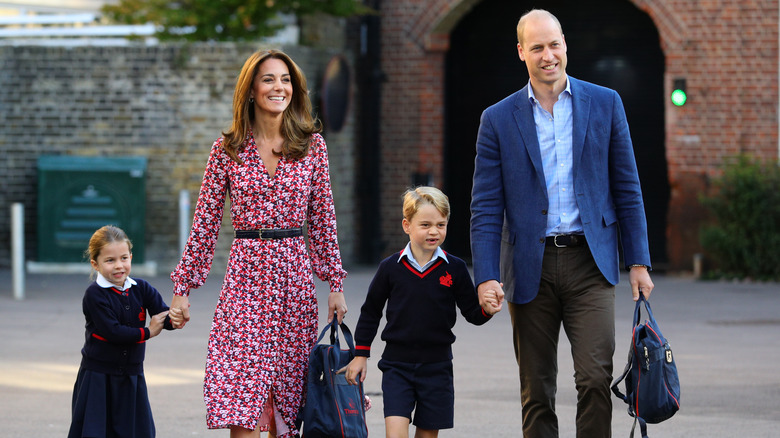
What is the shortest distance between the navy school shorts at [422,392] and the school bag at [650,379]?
727mm

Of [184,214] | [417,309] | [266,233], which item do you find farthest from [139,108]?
[417,309]

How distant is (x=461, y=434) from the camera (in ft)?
20.8

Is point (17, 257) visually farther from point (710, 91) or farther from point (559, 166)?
point (559, 166)

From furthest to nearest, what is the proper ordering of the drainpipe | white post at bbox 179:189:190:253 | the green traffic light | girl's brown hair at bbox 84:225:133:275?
the drainpipe
the green traffic light
white post at bbox 179:189:190:253
girl's brown hair at bbox 84:225:133:275

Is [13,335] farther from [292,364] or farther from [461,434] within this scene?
[292,364]

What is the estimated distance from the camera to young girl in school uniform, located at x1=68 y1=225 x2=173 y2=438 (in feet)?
16.5

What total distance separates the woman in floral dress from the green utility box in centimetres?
951

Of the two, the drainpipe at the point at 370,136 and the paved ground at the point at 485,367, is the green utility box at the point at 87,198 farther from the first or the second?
the drainpipe at the point at 370,136

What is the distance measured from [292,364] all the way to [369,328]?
1.19 feet

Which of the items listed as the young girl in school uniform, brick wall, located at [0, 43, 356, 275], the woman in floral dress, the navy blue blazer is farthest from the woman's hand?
brick wall, located at [0, 43, 356, 275]

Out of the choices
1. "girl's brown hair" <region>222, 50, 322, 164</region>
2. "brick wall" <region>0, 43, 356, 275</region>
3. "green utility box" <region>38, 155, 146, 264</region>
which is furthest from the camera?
"brick wall" <region>0, 43, 356, 275</region>

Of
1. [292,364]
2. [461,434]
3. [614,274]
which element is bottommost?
[461,434]

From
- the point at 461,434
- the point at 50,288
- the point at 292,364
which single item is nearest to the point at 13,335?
the point at 50,288

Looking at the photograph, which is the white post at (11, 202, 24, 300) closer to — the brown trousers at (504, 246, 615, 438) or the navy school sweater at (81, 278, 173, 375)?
the navy school sweater at (81, 278, 173, 375)
